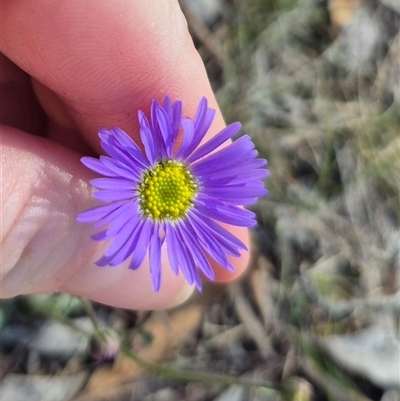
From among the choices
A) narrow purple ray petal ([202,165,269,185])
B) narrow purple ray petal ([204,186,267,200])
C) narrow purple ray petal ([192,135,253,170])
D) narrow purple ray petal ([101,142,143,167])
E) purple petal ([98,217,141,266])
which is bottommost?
narrow purple ray petal ([204,186,267,200])

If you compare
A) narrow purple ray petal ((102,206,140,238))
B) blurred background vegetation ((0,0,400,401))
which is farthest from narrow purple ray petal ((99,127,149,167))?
blurred background vegetation ((0,0,400,401))

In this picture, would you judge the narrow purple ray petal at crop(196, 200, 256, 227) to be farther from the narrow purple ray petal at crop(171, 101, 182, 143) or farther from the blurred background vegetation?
the blurred background vegetation

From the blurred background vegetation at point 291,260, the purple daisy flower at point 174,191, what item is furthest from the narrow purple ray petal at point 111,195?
the blurred background vegetation at point 291,260

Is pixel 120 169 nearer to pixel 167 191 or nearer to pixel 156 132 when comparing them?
pixel 156 132

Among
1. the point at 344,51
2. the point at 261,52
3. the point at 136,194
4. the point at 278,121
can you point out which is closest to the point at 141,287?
the point at 136,194

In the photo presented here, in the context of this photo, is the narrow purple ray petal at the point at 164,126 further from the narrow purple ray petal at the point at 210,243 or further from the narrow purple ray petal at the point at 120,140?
the narrow purple ray petal at the point at 210,243

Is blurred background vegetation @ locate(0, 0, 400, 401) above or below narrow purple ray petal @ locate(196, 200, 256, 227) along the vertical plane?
below

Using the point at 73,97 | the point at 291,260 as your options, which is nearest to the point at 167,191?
the point at 73,97
